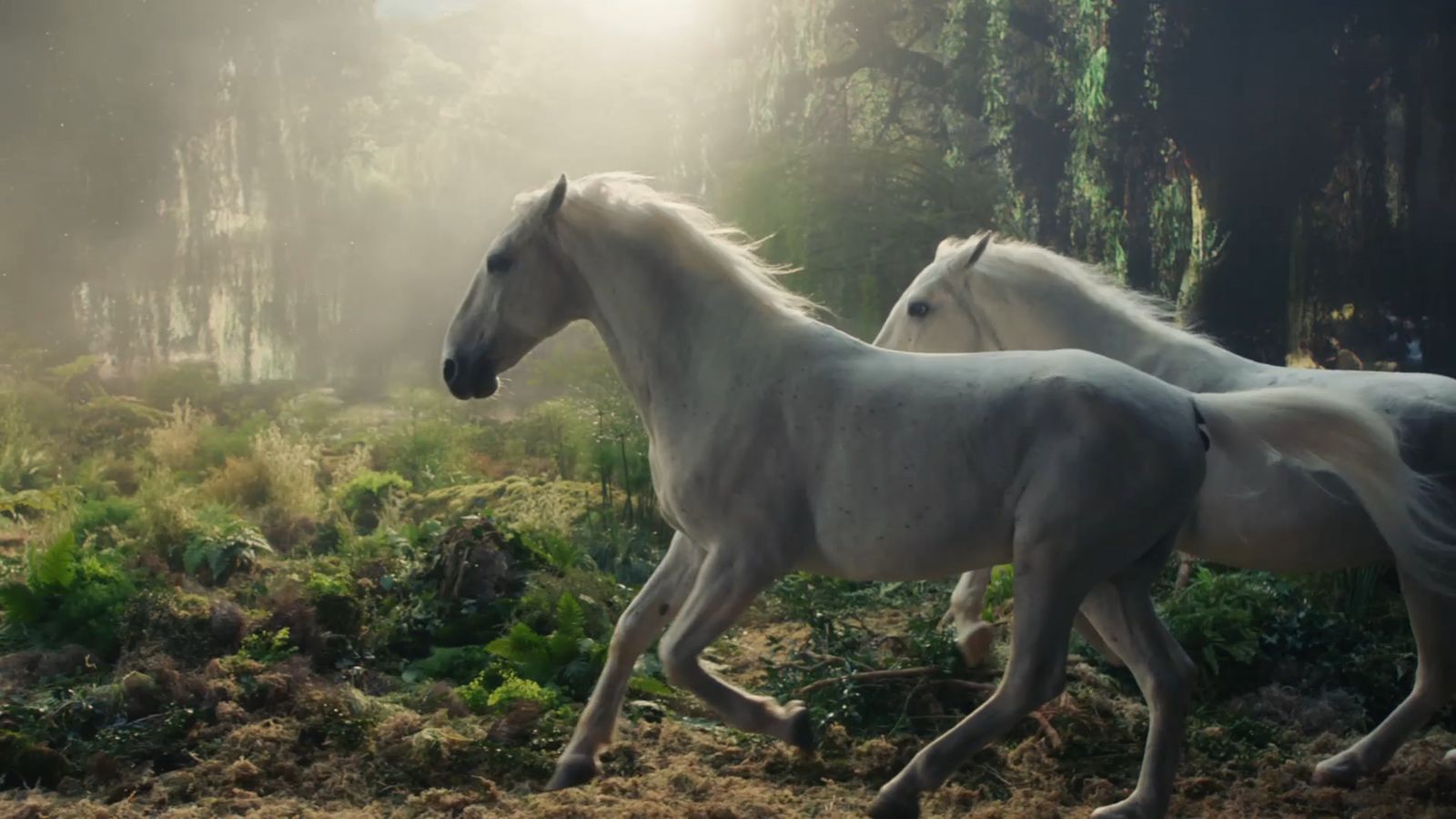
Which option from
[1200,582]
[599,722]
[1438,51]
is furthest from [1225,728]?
[1438,51]

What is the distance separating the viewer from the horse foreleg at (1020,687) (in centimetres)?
316

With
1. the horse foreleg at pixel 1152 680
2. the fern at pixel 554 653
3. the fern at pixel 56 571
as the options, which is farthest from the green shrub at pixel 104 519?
the horse foreleg at pixel 1152 680

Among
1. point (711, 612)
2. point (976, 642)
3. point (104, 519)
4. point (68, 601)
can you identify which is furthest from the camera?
point (104, 519)

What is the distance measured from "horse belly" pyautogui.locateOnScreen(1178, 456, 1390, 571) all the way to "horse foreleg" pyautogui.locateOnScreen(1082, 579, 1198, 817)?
795 millimetres

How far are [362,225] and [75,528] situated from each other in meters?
7.75

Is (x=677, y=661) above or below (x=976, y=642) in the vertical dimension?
above

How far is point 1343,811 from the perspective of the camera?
3578 mm

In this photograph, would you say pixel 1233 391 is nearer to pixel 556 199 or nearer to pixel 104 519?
pixel 556 199

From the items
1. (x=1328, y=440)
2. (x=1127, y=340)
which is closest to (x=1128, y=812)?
(x=1328, y=440)

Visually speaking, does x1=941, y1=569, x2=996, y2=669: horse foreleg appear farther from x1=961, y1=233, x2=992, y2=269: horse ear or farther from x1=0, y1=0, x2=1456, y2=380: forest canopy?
x1=0, y1=0, x2=1456, y2=380: forest canopy

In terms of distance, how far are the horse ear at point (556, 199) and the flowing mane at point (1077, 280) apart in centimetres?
203

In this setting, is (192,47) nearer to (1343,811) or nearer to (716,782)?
(716,782)

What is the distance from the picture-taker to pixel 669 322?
149 inches

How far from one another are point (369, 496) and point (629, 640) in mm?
5667
